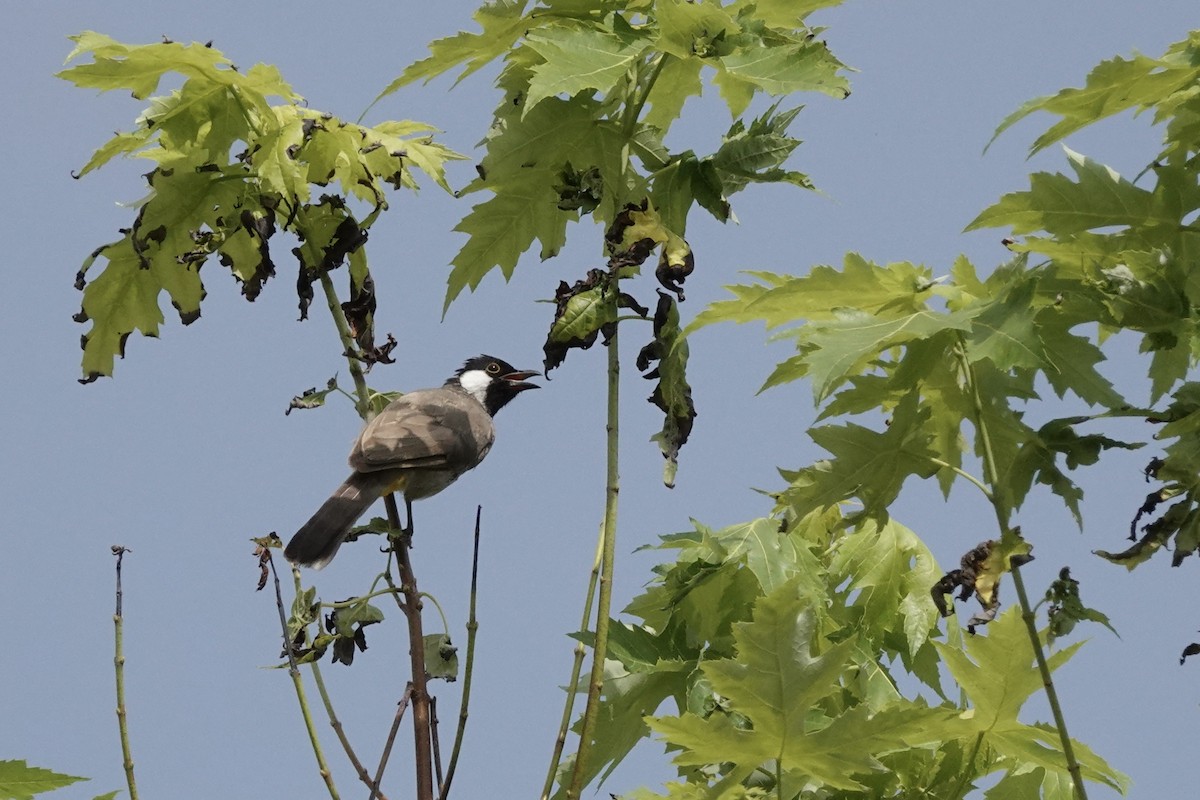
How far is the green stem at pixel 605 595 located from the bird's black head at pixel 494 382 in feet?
19.1

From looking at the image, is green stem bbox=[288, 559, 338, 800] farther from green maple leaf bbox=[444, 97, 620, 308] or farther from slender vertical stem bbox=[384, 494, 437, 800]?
green maple leaf bbox=[444, 97, 620, 308]

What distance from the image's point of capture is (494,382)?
8.77 metres

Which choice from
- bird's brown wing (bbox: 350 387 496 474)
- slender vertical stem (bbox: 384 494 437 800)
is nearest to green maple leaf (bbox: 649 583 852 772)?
slender vertical stem (bbox: 384 494 437 800)

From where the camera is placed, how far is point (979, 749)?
3.06 meters

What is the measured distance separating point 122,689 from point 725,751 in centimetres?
151

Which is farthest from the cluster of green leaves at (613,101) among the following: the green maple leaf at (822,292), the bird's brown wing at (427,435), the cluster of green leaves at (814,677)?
the bird's brown wing at (427,435)

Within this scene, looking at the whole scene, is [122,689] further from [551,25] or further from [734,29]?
[734,29]

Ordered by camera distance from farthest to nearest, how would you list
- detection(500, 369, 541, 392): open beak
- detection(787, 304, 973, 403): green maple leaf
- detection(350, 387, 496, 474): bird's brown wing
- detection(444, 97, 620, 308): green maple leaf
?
1. detection(500, 369, 541, 392): open beak
2. detection(350, 387, 496, 474): bird's brown wing
3. detection(444, 97, 620, 308): green maple leaf
4. detection(787, 304, 973, 403): green maple leaf

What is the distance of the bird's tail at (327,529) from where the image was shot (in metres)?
4.77

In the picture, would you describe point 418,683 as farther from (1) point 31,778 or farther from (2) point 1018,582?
(2) point 1018,582

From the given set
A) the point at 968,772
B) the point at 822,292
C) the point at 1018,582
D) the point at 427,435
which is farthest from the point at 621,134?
the point at 427,435

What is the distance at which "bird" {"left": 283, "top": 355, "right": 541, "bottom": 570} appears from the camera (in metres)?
4.82

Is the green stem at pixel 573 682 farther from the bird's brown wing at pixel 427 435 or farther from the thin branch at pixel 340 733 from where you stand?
the bird's brown wing at pixel 427 435

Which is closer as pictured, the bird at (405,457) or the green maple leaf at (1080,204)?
the green maple leaf at (1080,204)
